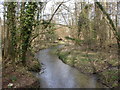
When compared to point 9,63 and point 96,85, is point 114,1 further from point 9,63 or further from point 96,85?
point 9,63

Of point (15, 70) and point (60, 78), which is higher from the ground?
point (15, 70)

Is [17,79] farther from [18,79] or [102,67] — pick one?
[102,67]

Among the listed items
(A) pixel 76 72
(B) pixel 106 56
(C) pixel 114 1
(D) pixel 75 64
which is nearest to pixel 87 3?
(C) pixel 114 1

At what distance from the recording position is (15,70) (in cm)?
789

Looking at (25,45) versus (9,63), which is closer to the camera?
(25,45)

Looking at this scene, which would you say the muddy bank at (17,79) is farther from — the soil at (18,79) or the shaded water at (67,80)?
the shaded water at (67,80)

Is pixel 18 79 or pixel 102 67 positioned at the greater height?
pixel 18 79

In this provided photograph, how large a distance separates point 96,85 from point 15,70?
4730 mm

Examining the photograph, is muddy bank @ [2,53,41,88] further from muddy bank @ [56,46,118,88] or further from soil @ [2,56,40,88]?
muddy bank @ [56,46,118,88]

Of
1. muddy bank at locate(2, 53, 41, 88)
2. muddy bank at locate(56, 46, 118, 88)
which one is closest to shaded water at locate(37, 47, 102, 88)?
muddy bank at locate(56, 46, 118, 88)

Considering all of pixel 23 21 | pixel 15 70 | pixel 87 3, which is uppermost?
pixel 87 3

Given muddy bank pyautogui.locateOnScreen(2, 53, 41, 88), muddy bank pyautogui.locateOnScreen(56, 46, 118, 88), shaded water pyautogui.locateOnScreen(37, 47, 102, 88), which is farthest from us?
muddy bank pyautogui.locateOnScreen(56, 46, 118, 88)

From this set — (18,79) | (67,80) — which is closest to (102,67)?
(67,80)

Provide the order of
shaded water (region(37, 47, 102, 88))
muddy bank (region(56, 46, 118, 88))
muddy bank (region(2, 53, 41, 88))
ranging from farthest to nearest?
muddy bank (region(56, 46, 118, 88))
shaded water (region(37, 47, 102, 88))
muddy bank (region(2, 53, 41, 88))
